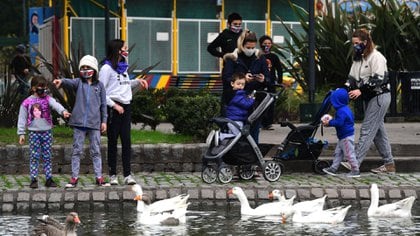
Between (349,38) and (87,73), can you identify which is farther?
(349,38)

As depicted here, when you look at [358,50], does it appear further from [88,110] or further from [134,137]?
[88,110]

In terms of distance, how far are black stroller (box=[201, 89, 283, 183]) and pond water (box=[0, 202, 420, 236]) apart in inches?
59.7

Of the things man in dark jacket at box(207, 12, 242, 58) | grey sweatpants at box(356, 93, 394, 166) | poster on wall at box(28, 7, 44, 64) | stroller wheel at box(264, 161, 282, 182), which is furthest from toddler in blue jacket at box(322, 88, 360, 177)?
poster on wall at box(28, 7, 44, 64)

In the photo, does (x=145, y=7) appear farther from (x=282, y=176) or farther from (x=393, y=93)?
(x=282, y=176)

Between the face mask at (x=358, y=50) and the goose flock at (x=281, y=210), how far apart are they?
313 cm

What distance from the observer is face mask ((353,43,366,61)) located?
1619 cm

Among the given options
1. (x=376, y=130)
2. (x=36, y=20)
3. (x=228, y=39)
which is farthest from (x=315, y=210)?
(x=36, y=20)

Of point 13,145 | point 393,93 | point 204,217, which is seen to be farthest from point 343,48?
point 204,217

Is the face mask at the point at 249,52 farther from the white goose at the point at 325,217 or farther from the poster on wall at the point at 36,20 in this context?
the poster on wall at the point at 36,20

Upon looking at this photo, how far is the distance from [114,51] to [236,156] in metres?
1.92

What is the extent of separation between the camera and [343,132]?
16.1 meters

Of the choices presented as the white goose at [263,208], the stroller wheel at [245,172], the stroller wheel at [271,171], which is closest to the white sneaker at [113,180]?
the stroller wheel at [245,172]

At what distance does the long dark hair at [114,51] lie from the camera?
15.2 meters

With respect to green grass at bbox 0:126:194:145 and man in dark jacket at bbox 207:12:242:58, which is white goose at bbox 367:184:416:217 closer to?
green grass at bbox 0:126:194:145
